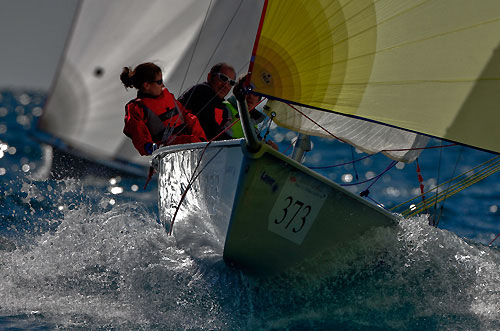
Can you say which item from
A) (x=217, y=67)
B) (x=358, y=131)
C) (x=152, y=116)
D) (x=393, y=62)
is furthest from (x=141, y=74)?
(x=393, y=62)

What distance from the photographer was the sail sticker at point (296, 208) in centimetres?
259

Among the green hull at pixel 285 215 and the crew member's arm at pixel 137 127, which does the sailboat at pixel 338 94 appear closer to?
the green hull at pixel 285 215

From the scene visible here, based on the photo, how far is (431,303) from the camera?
286 cm

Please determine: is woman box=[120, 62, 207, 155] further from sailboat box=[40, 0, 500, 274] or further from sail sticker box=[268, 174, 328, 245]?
sail sticker box=[268, 174, 328, 245]

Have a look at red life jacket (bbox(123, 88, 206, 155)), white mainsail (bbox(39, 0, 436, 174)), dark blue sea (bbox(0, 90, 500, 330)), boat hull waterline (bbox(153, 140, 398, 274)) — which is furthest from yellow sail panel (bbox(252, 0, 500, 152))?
white mainsail (bbox(39, 0, 436, 174))

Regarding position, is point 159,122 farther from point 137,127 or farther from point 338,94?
point 338,94

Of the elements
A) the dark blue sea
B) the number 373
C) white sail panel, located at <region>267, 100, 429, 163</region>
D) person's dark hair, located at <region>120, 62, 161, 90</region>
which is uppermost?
white sail panel, located at <region>267, 100, 429, 163</region>

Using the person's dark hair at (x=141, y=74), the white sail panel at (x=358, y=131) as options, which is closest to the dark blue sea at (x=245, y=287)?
the person's dark hair at (x=141, y=74)

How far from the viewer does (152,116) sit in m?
3.61

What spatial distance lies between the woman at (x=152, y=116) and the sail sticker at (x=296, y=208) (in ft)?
3.50

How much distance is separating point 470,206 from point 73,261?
5.02 m

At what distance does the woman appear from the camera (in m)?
3.56

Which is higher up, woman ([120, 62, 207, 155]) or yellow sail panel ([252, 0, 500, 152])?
yellow sail panel ([252, 0, 500, 152])

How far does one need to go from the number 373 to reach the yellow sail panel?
398 mm
